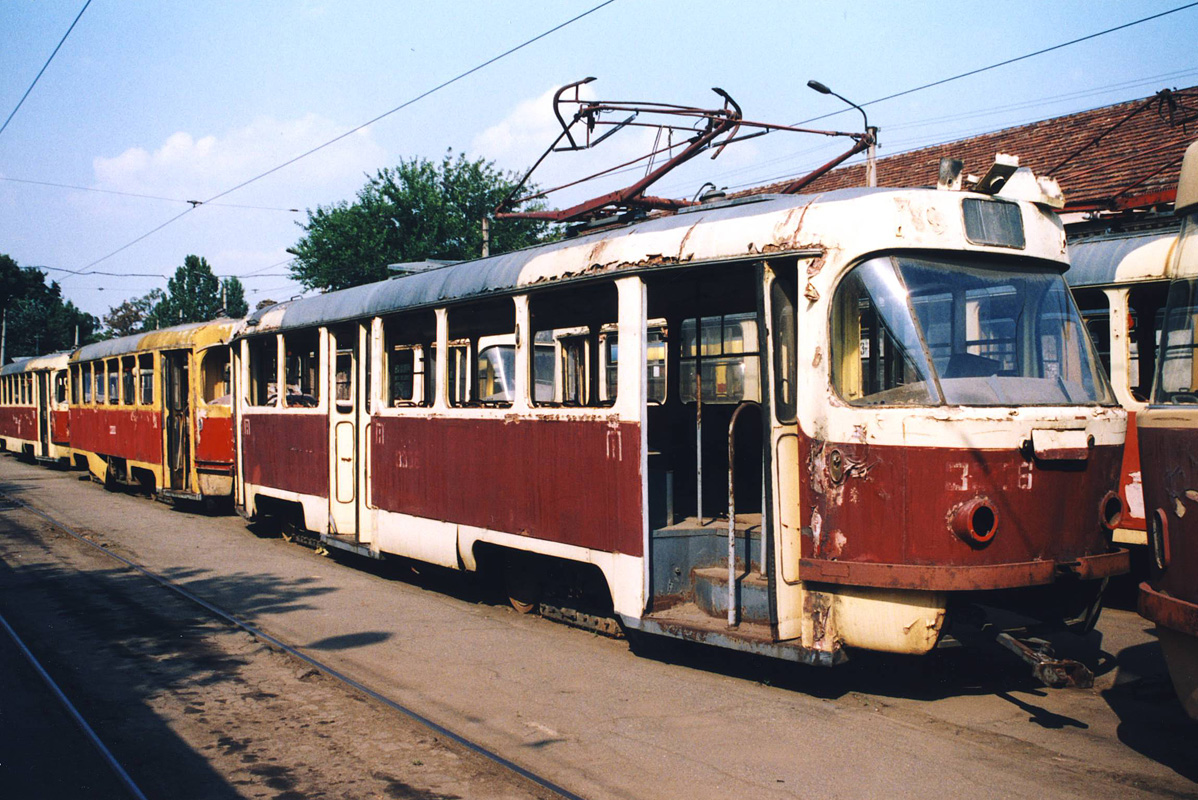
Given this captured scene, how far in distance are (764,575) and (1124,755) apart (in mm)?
2043

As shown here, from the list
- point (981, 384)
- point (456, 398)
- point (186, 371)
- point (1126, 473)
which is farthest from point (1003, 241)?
point (186, 371)

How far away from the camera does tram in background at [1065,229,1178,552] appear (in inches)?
309

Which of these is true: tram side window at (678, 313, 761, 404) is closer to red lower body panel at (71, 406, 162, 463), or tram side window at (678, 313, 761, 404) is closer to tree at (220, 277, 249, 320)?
red lower body panel at (71, 406, 162, 463)

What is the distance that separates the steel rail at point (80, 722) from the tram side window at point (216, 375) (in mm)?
8068

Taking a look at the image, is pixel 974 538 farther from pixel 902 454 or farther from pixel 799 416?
pixel 799 416

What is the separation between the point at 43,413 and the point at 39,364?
153cm

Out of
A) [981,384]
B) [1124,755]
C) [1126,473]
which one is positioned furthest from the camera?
[1126,473]

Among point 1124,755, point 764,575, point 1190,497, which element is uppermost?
point 1190,497

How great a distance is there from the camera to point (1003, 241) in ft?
18.2

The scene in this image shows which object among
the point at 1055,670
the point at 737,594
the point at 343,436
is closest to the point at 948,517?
the point at 1055,670

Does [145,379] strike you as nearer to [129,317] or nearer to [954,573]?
[954,573]

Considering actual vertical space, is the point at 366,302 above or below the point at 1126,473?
above

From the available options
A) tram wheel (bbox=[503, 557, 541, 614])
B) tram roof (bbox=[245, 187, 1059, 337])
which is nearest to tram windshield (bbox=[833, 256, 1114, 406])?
tram roof (bbox=[245, 187, 1059, 337])

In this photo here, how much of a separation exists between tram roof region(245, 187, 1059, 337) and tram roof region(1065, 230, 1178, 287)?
339cm
